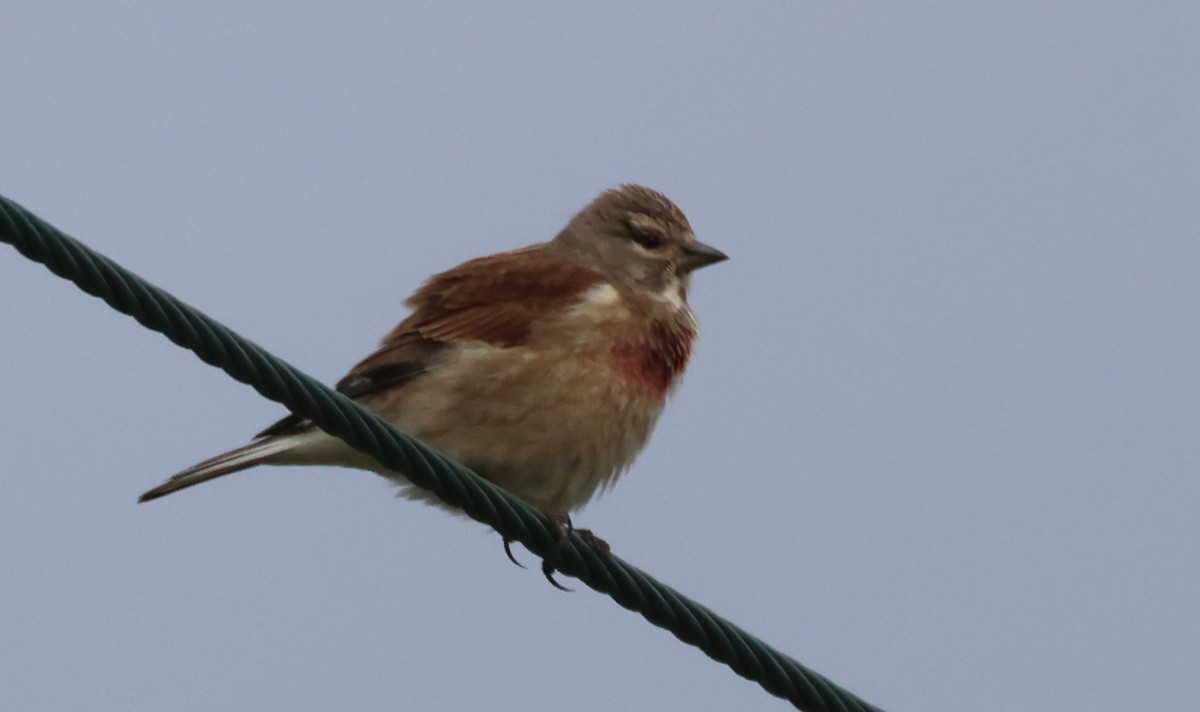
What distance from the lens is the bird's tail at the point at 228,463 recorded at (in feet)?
21.0

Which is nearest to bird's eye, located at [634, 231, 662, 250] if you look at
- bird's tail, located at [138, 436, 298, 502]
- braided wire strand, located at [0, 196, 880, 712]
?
bird's tail, located at [138, 436, 298, 502]

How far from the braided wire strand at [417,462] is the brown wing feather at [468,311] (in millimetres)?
1561

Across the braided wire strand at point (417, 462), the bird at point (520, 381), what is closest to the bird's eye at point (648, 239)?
the bird at point (520, 381)

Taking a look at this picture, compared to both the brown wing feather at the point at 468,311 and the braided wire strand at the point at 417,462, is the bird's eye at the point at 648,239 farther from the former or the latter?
the braided wire strand at the point at 417,462

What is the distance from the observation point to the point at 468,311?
6.86m

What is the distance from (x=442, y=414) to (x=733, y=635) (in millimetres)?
1966

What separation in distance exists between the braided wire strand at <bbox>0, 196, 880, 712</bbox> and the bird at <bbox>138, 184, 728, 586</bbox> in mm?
1192

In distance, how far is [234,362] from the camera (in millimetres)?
4047

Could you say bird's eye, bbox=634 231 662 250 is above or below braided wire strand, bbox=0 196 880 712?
above

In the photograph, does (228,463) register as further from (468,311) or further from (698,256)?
(698,256)

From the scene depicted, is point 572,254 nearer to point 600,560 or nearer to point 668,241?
point 668,241

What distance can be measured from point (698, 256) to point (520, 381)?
4.64ft

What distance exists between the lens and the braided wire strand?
3766mm

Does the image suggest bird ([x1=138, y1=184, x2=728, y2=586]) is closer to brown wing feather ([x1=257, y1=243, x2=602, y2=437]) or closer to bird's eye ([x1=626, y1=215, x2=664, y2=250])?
brown wing feather ([x1=257, y1=243, x2=602, y2=437])
